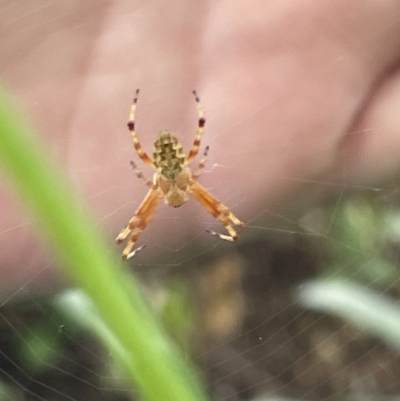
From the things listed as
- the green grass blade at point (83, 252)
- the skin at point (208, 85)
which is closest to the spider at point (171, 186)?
the skin at point (208, 85)

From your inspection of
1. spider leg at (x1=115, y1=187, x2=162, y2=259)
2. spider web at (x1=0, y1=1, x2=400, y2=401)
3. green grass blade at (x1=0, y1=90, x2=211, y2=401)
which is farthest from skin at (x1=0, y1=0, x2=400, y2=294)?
green grass blade at (x1=0, y1=90, x2=211, y2=401)

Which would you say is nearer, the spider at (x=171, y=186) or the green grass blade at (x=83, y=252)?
the green grass blade at (x=83, y=252)

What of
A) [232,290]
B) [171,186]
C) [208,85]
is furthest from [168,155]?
[232,290]

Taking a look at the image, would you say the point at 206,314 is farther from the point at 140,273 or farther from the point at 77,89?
the point at 77,89

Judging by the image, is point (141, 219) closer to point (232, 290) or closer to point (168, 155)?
point (168, 155)

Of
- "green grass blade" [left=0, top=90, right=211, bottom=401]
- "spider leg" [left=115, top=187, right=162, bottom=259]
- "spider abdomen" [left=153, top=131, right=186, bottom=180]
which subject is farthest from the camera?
"spider leg" [left=115, top=187, right=162, bottom=259]

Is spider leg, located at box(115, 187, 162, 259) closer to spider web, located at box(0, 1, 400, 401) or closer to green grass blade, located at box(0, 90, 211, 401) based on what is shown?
spider web, located at box(0, 1, 400, 401)

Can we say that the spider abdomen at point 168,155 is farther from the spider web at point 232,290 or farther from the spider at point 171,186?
the spider web at point 232,290
